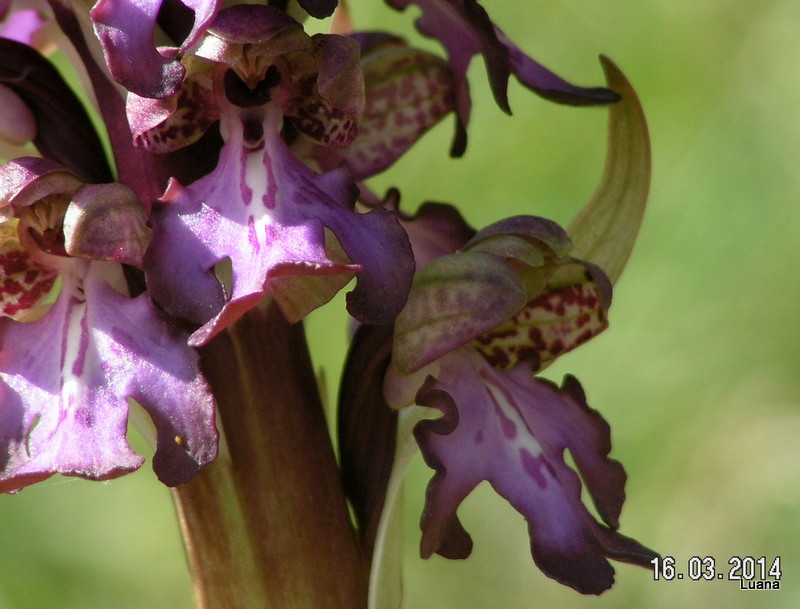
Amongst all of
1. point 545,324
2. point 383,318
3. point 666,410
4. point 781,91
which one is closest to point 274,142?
point 383,318

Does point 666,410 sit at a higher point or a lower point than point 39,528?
higher

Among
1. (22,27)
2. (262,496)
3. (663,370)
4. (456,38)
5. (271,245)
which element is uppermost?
(456,38)

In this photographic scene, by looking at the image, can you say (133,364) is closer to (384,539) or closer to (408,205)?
(384,539)

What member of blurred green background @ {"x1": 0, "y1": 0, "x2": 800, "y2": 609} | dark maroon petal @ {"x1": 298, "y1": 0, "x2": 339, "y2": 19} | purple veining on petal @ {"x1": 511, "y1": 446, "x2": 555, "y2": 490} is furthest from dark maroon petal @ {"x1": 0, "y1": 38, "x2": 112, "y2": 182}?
blurred green background @ {"x1": 0, "y1": 0, "x2": 800, "y2": 609}

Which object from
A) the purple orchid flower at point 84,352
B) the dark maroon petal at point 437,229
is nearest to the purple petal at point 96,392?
the purple orchid flower at point 84,352

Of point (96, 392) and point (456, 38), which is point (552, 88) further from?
point (96, 392)

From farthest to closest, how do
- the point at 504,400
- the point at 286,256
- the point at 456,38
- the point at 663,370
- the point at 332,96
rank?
the point at 663,370, the point at 456,38, the point at 504,400, the point at 332,96, the point at 286,256

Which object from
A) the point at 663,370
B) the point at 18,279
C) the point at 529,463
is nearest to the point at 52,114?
the point at 18,279
